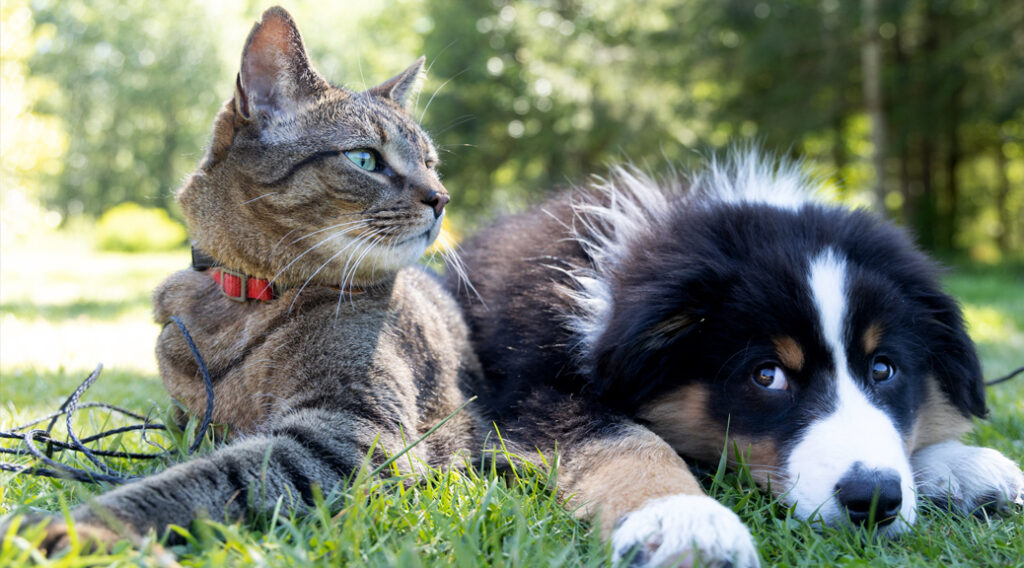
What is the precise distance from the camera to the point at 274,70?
2.87m

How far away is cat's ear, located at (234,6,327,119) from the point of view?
2.78m

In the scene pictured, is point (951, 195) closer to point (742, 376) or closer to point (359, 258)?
point (742, 376)

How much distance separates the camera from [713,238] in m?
3.00

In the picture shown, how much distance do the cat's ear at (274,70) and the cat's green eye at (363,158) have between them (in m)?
0.29

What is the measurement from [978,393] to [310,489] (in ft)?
8.61

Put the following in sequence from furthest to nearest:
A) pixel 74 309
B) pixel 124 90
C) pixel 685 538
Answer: pixel 124 90 → pixel 74 309 → pixel 685 538

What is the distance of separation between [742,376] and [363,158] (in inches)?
64.5

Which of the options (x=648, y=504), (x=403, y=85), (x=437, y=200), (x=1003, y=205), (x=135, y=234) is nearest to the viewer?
(x=648, y=504)

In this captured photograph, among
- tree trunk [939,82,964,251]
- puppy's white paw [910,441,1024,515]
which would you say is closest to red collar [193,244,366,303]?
puppy's white paw [910,441,1024,515]

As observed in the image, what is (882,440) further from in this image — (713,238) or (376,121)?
(376,121)

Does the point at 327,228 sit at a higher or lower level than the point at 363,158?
lower

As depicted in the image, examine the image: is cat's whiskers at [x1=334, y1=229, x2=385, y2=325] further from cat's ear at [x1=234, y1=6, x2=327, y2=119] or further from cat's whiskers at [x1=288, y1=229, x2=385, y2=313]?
cat's ear at [x1=234, y1=6, x2=327, y2=119]

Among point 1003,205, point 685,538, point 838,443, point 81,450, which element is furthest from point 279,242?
point 1003,205

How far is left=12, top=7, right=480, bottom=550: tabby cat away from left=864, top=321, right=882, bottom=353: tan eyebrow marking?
4.80 ft
